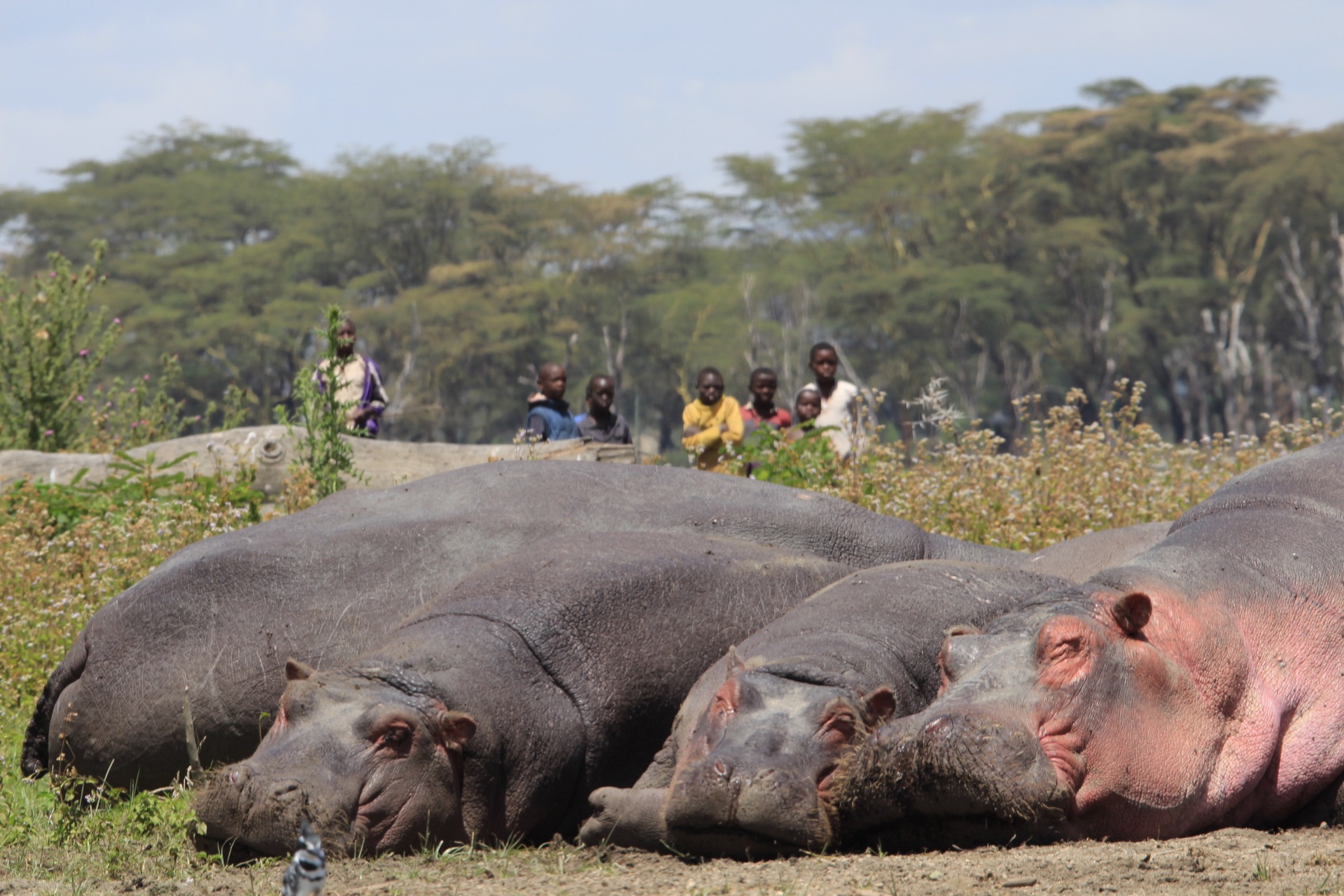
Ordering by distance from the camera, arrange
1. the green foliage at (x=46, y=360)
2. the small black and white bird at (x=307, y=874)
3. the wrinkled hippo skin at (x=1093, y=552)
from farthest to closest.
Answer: the green foliage at (x=46, y=360)
the wrinkled hippo skin at (x=1093, y=552)
the small black and white bird at (x=307, y=874)

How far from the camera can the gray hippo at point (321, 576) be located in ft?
18.8

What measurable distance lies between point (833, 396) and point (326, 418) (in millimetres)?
4385

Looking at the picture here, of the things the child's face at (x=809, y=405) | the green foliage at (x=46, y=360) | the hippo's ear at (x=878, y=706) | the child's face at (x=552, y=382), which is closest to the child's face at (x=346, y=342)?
the child's face at (x=552, y=382)

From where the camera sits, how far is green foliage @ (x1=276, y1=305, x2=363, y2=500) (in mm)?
8352

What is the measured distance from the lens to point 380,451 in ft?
31.7

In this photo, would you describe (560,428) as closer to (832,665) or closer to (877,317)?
(832,665)

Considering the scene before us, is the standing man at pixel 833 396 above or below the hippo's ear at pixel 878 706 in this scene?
below

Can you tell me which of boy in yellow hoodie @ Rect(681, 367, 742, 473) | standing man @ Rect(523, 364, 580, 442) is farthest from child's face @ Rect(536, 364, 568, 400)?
boy in yellow hoodie @ Rect(681, 367, 742, 473)

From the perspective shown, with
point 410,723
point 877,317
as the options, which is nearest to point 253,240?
point 877,317

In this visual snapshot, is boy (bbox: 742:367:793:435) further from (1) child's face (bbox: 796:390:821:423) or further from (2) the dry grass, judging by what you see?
(2) the dry grass

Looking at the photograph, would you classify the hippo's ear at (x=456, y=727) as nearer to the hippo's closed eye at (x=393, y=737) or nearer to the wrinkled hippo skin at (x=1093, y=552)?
the hippo's closed eye at (x=393, y=737)

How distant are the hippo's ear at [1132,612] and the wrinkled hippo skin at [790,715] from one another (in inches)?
28.0

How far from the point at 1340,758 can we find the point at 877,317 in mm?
43524

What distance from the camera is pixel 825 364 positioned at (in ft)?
38.3
